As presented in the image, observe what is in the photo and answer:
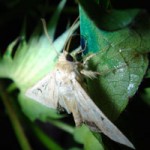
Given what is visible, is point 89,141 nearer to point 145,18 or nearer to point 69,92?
point 69,92

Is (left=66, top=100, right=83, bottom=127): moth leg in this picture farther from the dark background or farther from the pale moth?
the dark background

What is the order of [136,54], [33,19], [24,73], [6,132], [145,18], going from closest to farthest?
1. [145,18]
2. [136,54]
3. [24,73]
4. [33,19]
5. [6,132]

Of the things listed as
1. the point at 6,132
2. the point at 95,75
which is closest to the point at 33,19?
the point at 6,132

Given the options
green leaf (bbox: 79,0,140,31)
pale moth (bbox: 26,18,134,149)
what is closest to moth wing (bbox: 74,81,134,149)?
pale moth (bbox: 26,18,134,149)

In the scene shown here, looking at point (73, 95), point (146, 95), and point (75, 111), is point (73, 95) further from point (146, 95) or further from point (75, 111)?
point (146, 95)

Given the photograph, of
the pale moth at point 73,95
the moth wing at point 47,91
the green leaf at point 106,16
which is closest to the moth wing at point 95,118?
the pale moth at point 73,95

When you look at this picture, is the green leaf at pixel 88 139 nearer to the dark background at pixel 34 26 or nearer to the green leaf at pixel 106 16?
the dark background at pixel 34 26
